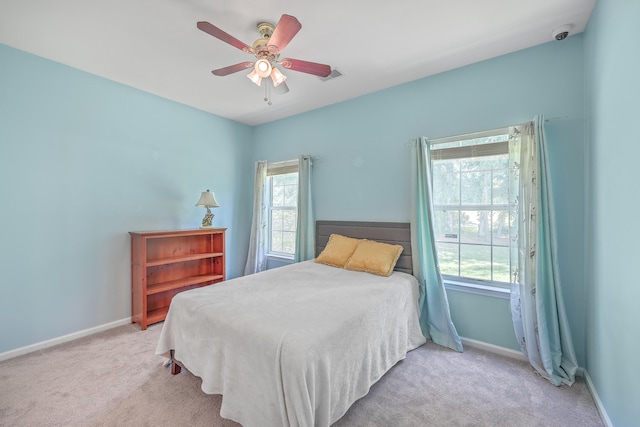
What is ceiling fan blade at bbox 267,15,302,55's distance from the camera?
157 cm

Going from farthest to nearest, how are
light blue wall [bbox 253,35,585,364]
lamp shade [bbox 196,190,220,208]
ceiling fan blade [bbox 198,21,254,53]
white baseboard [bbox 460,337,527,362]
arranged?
lamp shade [bbox 196,190,220,208], white baseboard [bbox 460,337,527,362], light blue wall [bbox 253,35,585,364], ceiling fan blade [bbox 198,21,254,53]

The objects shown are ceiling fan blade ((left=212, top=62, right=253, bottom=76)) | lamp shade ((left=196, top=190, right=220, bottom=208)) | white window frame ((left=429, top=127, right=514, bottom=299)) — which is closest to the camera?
ceiling fan blade ((left=212, top=62, right=253, bottom=76))

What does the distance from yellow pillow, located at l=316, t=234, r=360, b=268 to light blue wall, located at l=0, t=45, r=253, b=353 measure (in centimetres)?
204

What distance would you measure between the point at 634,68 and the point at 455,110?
4.69 ft

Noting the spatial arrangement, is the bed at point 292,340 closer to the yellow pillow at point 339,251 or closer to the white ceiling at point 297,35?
the yellow pillow at point 339,251

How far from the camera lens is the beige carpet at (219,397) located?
66.1 inches

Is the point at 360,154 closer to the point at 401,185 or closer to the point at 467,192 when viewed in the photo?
the point at 401,185

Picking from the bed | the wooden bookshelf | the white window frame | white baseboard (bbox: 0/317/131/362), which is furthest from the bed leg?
the white window frame

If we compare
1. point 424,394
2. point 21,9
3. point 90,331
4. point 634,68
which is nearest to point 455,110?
point 634,68

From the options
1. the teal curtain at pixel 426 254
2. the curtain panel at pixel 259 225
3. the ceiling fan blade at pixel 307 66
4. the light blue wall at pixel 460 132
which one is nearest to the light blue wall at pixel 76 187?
the curtain panel at pixel 259 225

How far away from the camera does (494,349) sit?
248cm

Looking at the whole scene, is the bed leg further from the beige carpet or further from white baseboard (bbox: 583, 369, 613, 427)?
white baseboard (bbox: 583, 369, 613, 427)

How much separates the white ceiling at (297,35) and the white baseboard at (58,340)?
9.01 feet

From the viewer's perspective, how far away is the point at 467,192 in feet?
8.90
